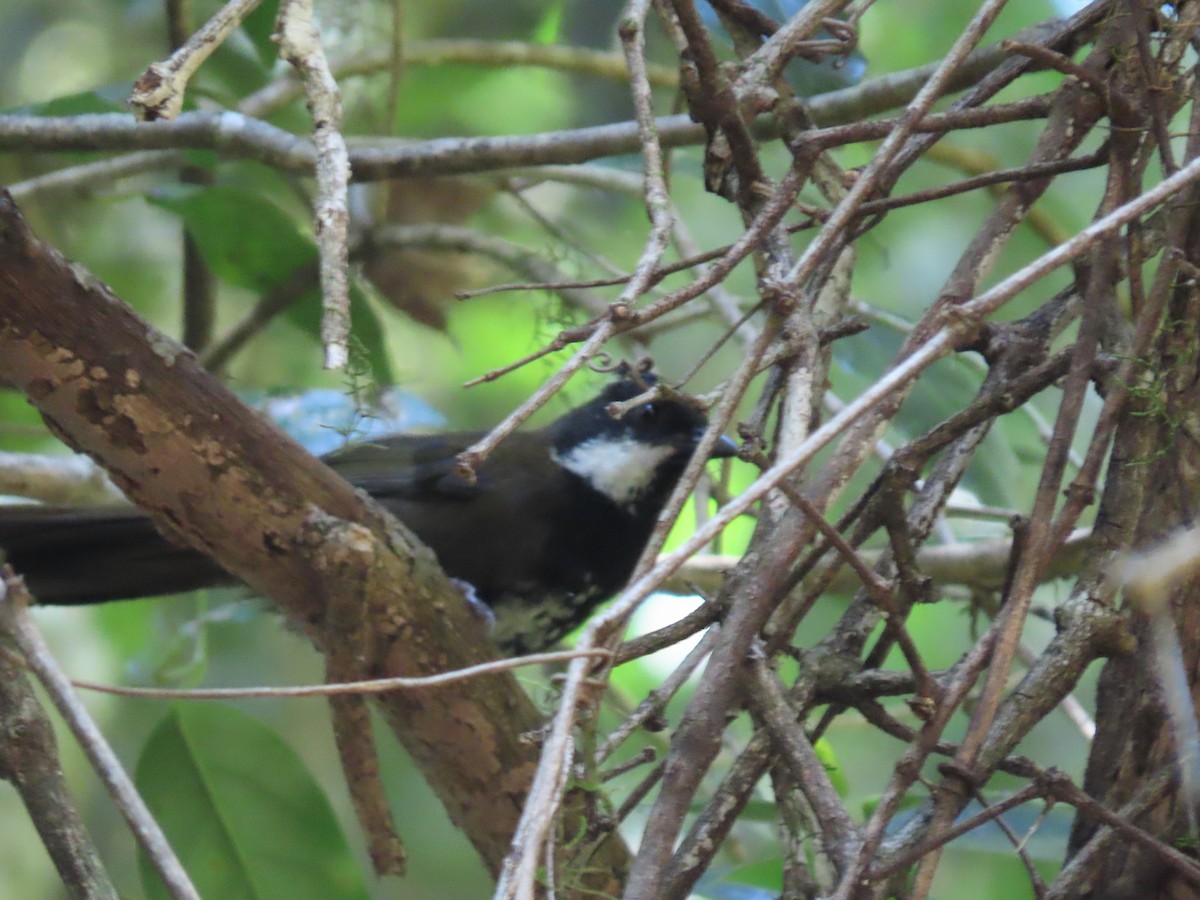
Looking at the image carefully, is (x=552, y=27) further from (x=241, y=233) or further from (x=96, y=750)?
(x=96, y=750)

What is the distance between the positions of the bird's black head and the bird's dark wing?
23 cm

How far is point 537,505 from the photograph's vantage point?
101 inches

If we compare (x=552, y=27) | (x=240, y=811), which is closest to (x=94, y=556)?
(x=240, y=811)

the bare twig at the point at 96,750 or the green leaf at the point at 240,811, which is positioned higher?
the green leaf at the point at 240,811

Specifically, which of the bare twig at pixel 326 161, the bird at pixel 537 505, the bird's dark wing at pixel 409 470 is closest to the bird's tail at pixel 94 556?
the bird at pixel 537 505

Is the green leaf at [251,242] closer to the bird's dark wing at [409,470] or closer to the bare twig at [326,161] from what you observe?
the bird's dark wing at [409,470]

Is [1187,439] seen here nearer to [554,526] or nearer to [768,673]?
[768,673]

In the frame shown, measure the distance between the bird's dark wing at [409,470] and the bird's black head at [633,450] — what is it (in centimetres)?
23

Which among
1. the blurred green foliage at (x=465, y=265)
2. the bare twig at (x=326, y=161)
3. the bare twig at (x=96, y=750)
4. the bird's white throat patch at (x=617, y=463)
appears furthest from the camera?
the blurred green foliage at (x=465, y=265)

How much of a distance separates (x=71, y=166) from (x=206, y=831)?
1577 millimetres

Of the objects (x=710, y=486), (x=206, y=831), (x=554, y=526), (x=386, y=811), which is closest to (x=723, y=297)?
(x=710, y=486)

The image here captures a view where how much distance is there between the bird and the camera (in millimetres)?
2490

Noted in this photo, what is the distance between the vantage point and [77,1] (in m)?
3.96

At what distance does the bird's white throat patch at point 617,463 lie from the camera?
2629mm
